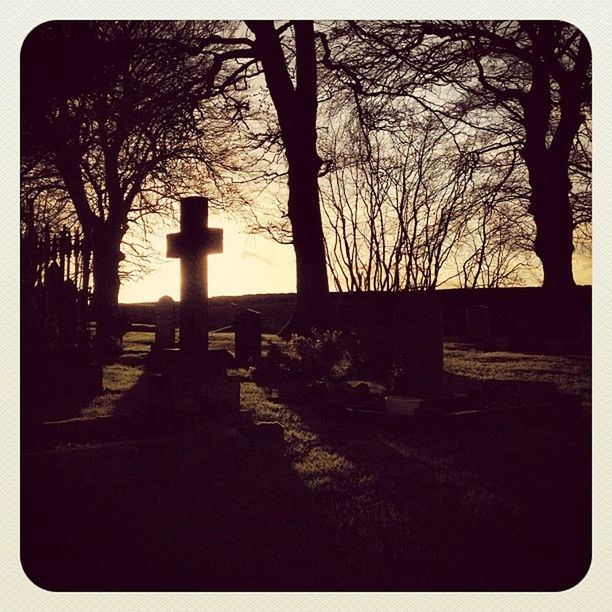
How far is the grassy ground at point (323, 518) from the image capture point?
3.35 metres

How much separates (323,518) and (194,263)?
2.83 meters

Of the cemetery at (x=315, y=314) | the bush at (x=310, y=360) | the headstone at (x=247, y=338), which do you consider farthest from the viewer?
the headstone at (x=247, y=338)

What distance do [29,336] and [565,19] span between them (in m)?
5.34

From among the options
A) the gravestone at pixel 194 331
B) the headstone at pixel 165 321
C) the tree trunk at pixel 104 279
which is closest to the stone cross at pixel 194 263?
the gravestone at pixel 194 331

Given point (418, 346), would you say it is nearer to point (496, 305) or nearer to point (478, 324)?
point (496, 305)

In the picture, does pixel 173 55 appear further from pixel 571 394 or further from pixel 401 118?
pixel 571 394

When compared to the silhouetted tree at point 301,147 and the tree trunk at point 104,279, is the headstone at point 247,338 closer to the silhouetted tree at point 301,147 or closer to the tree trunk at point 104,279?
the silhouetted tree at point 301,147

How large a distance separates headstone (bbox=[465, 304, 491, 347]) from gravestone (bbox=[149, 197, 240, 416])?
6256 mm

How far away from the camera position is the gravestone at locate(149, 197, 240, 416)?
5867mm

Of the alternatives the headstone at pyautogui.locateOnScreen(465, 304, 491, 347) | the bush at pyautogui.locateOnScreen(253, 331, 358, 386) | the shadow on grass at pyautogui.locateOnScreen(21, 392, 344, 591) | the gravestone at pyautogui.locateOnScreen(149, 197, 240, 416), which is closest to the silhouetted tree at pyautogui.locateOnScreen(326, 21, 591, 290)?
the gravestone at pyautogui.locateOnScreen(149, 197, 240, 416)

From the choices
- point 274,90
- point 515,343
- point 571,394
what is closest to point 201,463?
point 571,394

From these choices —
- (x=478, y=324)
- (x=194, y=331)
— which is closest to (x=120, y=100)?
(x=194, y=331)

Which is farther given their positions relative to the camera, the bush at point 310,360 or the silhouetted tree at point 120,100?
the bush at point 310,360

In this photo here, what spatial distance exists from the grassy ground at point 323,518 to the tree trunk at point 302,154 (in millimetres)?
3004
